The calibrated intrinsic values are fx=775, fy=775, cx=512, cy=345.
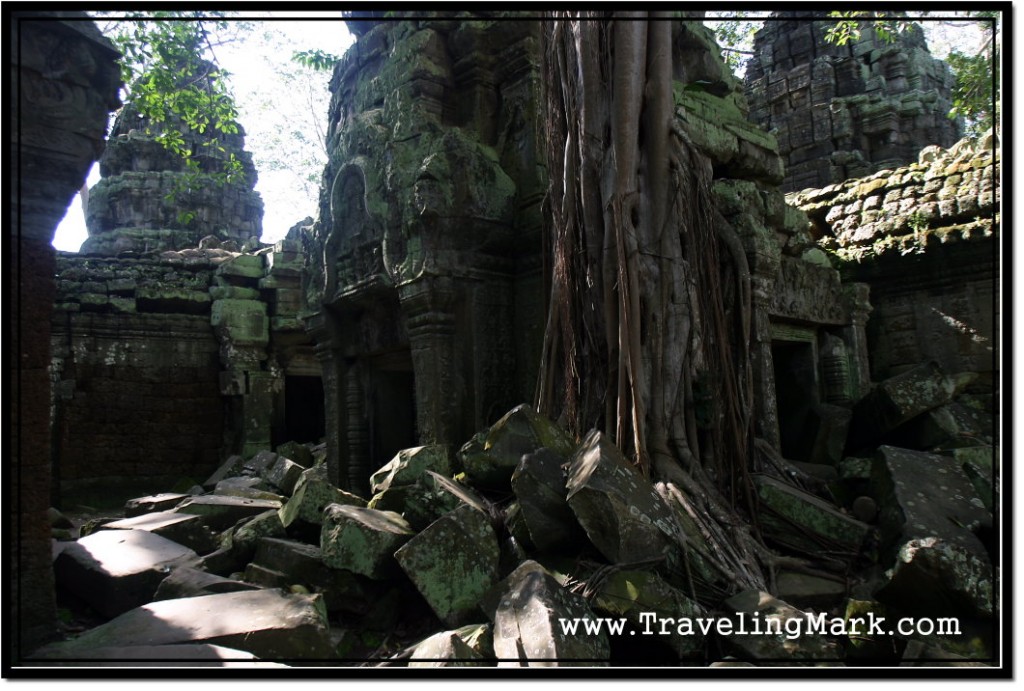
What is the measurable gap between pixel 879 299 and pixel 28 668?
22.7ft

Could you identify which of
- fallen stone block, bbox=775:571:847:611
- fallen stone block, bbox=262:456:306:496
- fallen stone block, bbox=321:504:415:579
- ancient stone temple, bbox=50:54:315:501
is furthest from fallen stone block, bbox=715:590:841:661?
ancient stone temple, bbox=50:54:315:501

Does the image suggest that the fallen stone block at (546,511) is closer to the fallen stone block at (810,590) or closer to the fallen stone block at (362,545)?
the fallen stone block at (362,545)

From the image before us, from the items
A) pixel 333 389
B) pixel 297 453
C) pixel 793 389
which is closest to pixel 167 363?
pixel 297 453

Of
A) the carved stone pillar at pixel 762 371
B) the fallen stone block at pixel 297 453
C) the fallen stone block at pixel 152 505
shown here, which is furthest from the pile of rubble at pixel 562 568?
the fallen stone block at pixel 297 453

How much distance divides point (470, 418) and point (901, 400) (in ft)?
9.52

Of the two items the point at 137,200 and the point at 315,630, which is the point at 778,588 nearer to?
the point at 315,630

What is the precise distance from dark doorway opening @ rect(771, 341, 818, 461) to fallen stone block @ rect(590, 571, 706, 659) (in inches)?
118

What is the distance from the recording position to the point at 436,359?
18.5 ft

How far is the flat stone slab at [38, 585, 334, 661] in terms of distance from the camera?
10.1 ft

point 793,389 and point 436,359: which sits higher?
point 436,359

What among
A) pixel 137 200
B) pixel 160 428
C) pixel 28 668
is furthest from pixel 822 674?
pixel 137 200

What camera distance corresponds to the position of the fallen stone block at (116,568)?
4086 mm

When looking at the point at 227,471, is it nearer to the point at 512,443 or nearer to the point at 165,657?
the point at 512,443

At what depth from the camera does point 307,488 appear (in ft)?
15.2
